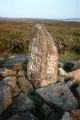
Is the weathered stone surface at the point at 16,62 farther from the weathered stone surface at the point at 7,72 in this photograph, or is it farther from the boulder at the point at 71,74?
the boulder at the point at 71,74

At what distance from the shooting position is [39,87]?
1047 centimetres

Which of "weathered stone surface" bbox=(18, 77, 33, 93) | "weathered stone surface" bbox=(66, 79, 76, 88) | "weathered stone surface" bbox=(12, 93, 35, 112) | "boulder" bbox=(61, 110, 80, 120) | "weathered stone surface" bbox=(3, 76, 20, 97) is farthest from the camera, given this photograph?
"weathered stone surface" bbox=(66, 79, 76, 88)

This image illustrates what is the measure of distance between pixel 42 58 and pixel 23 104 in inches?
85.5

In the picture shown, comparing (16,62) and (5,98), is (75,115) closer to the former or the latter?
(5,98)

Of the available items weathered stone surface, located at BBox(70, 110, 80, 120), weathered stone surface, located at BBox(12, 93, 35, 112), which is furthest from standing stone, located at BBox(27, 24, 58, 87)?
weathered stone surface, located at BBox(70, 110, 80, 120)

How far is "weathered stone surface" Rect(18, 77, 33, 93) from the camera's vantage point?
10.2 meters

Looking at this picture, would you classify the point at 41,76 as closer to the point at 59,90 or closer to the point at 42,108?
the point at 59,90

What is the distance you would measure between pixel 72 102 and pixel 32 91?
1.86m

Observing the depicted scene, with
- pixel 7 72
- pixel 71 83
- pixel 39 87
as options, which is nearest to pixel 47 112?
pixel 39 87

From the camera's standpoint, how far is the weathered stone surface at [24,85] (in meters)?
10.2

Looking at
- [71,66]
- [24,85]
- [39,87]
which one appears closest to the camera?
[24,85]

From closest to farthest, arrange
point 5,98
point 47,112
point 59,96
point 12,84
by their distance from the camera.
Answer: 1. point 47,112
2. point 5,98
3. point 59,96
4. point 12,84

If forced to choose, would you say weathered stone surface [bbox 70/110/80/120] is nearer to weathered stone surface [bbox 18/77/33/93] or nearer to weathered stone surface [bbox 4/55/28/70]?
weathered stone surface [bbox 18/77/33/93]

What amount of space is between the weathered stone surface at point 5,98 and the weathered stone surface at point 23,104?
238 mm
